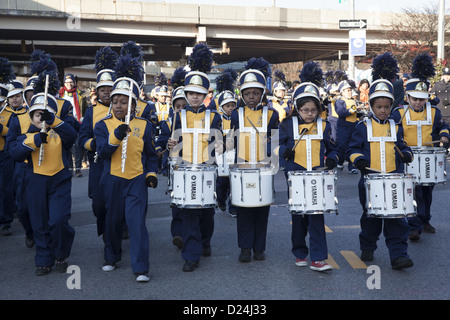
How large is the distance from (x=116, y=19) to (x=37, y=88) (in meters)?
26.2

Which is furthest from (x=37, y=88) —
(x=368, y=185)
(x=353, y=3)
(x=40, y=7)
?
(x=40, y=7)

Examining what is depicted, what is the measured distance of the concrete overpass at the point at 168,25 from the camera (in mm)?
30797

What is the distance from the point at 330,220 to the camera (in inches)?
333

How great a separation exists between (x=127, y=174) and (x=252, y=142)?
147cm

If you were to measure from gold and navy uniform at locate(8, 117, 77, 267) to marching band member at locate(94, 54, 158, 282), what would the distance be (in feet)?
1.71

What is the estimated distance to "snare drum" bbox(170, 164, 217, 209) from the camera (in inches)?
238

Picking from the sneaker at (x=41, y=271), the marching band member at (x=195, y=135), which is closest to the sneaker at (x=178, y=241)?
the marching band member at (x=195, y=135)

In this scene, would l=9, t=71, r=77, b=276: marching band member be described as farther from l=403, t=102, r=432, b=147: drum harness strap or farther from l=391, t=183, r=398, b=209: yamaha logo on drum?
l=403, t=102, r=432, b=147: drum harness strap

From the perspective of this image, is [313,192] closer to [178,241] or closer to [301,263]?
[301,263]

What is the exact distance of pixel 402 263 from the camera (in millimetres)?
5887

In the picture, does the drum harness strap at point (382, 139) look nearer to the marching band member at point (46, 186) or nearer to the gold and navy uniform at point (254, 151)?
the gold and navy uniform at point (254, 151)

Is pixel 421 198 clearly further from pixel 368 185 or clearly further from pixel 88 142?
pixel 88 142

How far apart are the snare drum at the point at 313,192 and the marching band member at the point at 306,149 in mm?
230

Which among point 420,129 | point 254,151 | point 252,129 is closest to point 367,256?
point 254,151
